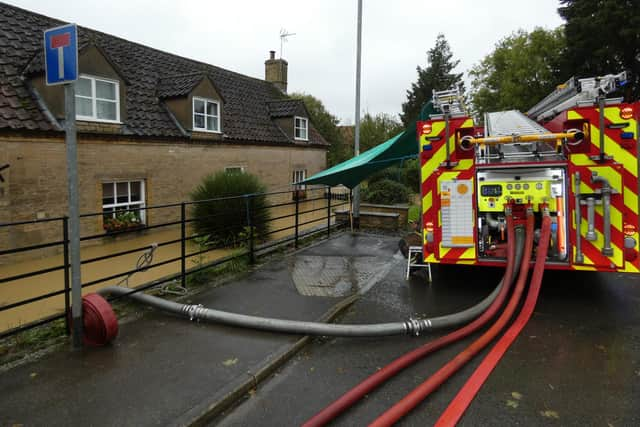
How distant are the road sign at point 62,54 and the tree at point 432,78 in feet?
159

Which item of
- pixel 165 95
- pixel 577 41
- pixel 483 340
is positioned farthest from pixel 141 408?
pixel 577 41

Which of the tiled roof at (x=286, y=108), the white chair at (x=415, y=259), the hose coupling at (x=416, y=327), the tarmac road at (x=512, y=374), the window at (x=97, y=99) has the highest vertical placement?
the tiled roof at (x=286, y=108)

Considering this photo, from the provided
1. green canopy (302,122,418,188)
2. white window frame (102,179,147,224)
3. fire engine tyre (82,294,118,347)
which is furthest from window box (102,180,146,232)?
fire engine tyre (82,294,118,347)

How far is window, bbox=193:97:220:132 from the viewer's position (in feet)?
57.3

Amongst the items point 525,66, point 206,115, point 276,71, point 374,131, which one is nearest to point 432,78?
point 525,66

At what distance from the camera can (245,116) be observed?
2195 centimetres

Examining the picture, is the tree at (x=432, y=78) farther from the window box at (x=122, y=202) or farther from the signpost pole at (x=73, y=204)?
the signpost pole at (x=73, y=204)

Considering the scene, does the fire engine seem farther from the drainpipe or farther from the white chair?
the white chair

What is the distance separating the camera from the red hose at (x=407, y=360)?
3496 mm

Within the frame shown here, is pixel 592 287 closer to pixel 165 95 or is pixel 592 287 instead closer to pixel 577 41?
pixel 165 95

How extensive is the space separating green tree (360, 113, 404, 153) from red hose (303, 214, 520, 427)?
2854 centimetres

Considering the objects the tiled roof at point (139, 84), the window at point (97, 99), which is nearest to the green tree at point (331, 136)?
the tiled roof at point (139, 84)

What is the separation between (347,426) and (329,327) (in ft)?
5.25

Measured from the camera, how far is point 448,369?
13.7ft
